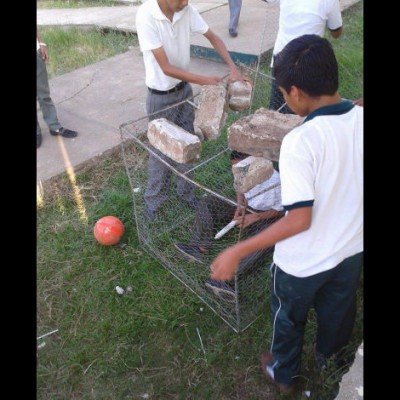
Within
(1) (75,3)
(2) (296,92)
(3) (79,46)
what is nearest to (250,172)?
(2) (296,92)

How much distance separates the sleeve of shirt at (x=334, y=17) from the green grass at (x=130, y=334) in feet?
6.85

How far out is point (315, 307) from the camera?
1990 millimetres

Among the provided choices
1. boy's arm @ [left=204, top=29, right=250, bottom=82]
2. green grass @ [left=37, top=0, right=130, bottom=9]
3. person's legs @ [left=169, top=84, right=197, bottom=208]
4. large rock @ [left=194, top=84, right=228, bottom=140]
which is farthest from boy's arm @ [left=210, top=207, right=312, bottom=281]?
green grass @ [left=37, top=0, right=130, bottom=9]

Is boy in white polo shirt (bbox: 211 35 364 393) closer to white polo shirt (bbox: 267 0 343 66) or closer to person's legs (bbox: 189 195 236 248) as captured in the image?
person's legs (bbox: 189 195 236 248)

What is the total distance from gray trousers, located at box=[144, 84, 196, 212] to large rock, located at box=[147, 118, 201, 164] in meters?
0.42

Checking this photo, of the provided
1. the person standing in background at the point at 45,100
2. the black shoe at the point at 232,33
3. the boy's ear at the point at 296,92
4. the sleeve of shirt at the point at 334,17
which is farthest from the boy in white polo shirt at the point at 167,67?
the black shoe at the point at 232,33

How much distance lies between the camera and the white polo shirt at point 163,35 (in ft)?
9.09

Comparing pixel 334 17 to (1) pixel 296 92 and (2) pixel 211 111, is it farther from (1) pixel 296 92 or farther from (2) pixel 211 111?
(1) pixel 296 92

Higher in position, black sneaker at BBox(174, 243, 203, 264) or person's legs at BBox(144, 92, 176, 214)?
person's legs at BBox(144, 92, 176, 214)

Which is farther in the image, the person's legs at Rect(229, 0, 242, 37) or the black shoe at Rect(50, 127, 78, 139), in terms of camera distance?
the person's legs at Rect(229, 0, 242, 37)

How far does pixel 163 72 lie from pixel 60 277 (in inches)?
61.1

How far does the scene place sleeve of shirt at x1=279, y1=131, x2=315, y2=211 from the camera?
1487 mm

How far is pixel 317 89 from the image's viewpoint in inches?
61.9

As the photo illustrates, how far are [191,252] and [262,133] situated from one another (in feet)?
3.64
